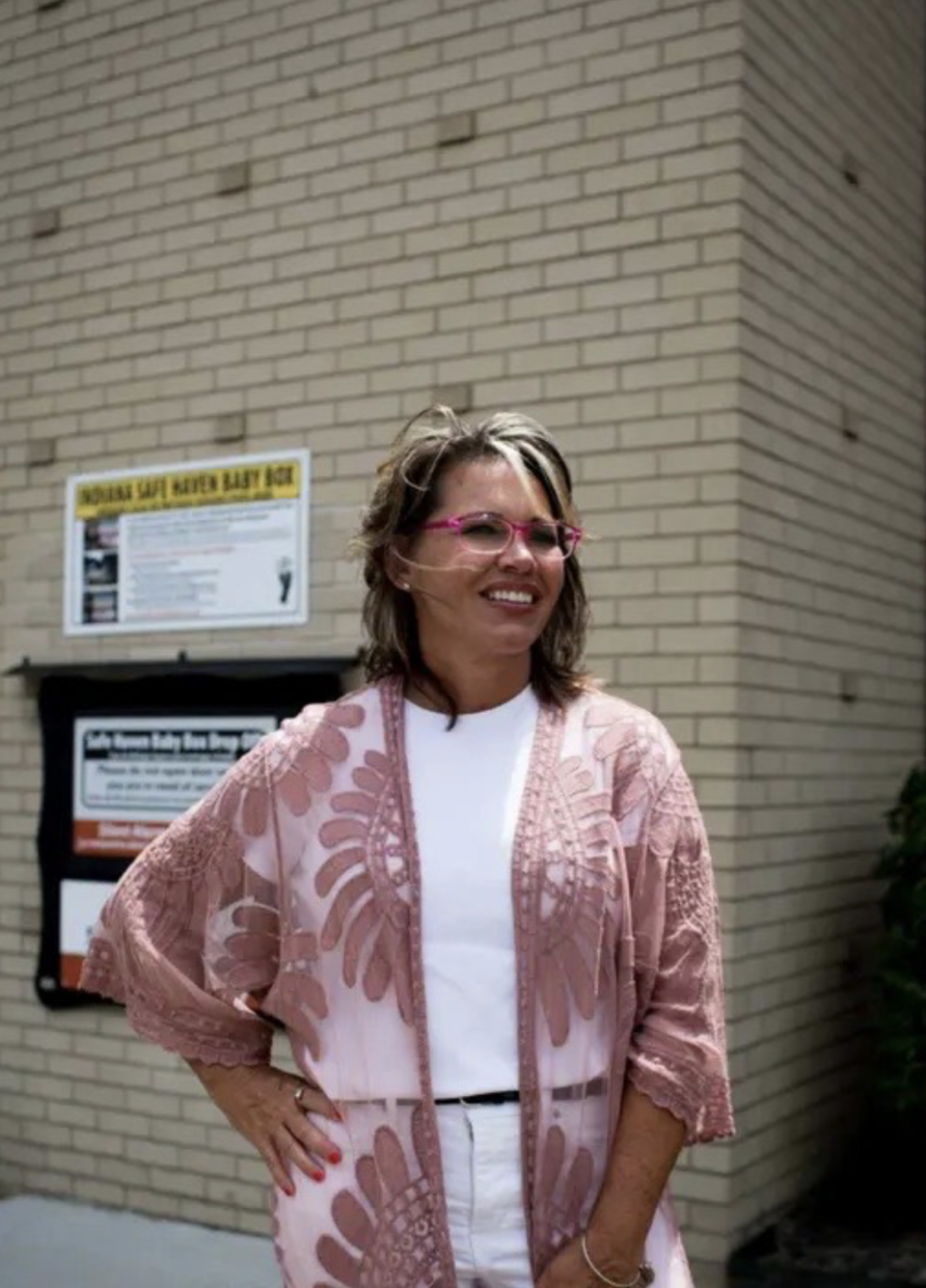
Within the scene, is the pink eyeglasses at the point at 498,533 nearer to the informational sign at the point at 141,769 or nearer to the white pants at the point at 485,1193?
the white pants at the point at 485,1193

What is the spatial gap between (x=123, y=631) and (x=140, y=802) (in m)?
0.57

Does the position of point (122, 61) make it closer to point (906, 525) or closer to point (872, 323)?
point (872, 323)

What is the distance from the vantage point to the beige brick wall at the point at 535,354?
4.41 metres

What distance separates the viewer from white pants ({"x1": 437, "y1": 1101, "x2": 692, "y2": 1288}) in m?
2.02

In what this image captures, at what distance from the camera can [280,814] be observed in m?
2.18

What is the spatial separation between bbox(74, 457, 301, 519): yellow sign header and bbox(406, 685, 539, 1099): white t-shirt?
306cm

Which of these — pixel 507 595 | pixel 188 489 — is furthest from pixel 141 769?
pixel 507 595

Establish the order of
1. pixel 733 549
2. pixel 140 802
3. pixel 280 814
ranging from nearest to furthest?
pixel 280 814 → pixel 733 549 → pixel 140 802

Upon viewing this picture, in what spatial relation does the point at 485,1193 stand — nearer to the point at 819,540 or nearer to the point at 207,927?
the point at 207,927

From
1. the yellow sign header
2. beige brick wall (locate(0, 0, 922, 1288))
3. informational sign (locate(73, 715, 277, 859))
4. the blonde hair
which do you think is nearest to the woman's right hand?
the blonde hair

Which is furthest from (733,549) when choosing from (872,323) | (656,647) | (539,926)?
(539,926)

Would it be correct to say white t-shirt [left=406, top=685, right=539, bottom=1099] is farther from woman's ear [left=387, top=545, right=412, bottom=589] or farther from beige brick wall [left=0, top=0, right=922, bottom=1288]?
beige brick wall [left=0, top=0, right=922, bottom=1288]

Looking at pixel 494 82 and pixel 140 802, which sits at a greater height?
pixel 494 82

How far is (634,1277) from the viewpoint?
6.65 ft
